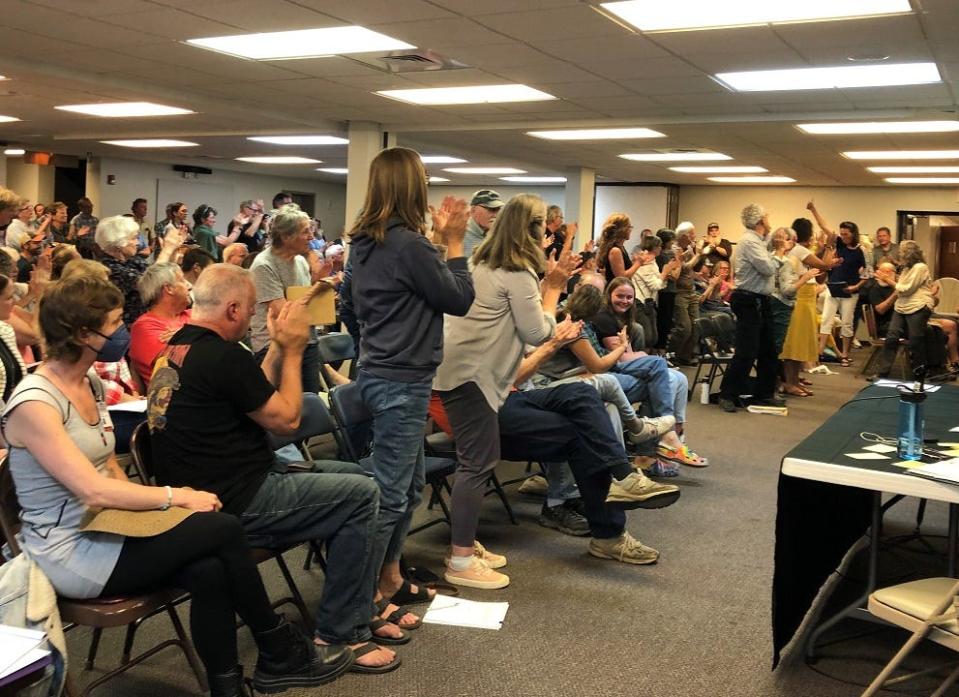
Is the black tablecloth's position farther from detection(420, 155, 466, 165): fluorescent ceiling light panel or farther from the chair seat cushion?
detection(420, 155, 466, 165): fluorescent ceiling light panel

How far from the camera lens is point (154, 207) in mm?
17625

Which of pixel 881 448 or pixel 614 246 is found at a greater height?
pixel 614 246

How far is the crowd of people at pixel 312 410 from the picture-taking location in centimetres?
224

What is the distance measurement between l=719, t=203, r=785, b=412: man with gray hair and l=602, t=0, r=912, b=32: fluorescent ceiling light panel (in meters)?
2.31

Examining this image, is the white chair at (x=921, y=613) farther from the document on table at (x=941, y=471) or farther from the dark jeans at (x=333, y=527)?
the dark jeans at (x=333, y=527)

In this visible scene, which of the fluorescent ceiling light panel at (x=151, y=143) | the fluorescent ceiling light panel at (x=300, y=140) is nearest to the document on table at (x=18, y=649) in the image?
the fluorescent ceiling light panel at (x=300, y=140)

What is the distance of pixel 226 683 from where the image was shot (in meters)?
2.30

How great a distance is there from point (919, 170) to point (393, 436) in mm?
12362

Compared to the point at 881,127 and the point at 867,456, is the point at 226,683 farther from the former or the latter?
the point at 881,127

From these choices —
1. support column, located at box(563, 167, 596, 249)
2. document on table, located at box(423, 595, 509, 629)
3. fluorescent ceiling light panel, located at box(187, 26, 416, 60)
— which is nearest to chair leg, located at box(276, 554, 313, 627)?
document on table, located at box(423, 595, 509, 629)

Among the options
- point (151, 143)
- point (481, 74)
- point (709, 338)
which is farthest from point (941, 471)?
point (151, 143)

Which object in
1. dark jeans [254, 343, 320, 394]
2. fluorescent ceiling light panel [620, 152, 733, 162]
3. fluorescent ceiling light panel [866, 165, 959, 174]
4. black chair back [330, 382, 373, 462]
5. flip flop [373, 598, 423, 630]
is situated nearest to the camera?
flip flop [373, 598, 423, 630]

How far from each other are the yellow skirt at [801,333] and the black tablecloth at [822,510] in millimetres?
4825

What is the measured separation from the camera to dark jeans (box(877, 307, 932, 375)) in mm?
9211
